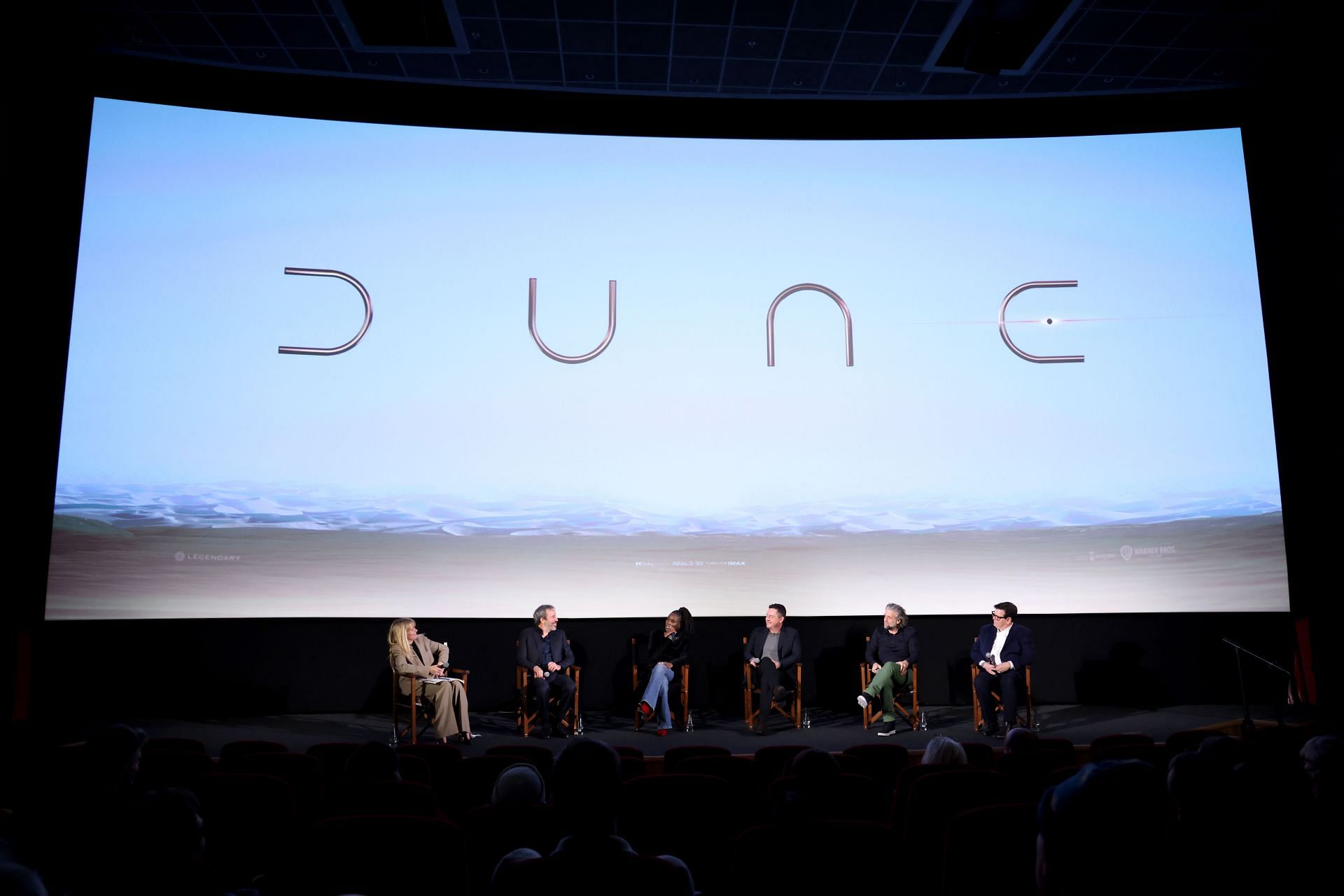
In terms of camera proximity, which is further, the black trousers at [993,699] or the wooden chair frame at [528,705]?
the wooden chair frame at [528,705]

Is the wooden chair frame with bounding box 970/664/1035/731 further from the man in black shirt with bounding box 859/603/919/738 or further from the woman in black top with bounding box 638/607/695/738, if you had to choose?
the woman in black top with bounding box 638/607/695/738

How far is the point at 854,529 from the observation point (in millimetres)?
7547

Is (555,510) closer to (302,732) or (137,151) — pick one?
(302,732)

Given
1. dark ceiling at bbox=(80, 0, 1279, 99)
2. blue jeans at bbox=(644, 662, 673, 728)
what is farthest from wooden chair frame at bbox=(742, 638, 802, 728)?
dark ceiling at bbox=(80, 0, 1279, 99)

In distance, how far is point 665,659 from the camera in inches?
280

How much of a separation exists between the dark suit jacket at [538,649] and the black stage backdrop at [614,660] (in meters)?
0.64

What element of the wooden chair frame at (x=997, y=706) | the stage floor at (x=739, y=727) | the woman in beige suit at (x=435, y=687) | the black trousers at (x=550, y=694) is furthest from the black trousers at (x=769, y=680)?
the woman in beige suit at (x=435, y=687)

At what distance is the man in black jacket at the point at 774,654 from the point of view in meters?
6.93

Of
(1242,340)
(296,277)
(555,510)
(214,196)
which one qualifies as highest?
(214,196)

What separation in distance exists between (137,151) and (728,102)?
4.83 m

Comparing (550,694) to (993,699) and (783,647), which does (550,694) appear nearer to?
(783,647)

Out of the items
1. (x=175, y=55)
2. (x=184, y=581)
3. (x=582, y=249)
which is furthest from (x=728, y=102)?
(x=184, y=581)

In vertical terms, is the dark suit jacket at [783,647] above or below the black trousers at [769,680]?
above

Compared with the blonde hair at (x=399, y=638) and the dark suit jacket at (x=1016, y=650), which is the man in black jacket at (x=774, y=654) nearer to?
the dark suit jacket at (x=1016, y=650)
